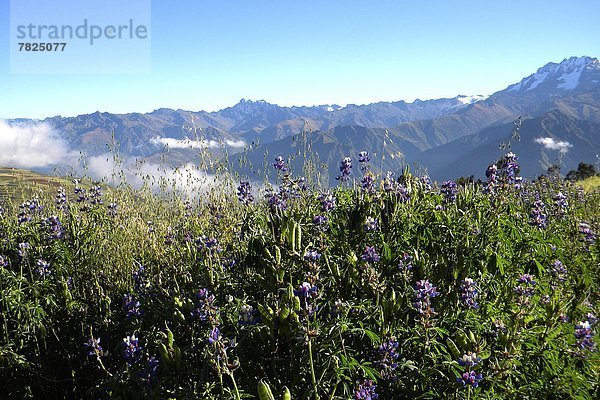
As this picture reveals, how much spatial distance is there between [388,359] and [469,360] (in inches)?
19.3

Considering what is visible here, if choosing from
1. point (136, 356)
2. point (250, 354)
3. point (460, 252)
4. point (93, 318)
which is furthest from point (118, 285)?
point (460, 252)

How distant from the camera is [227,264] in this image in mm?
3844

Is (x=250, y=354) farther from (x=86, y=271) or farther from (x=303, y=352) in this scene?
(x=86, y=271)

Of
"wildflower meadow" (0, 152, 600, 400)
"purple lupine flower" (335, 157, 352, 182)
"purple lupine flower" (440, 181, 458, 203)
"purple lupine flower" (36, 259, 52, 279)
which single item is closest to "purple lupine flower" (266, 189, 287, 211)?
"wildflower meadow" (0, 152, 600, 400)

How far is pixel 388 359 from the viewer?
2.50 metres

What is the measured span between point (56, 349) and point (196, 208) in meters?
3.15

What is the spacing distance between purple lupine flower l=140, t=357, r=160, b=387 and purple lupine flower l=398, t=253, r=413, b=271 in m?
1.88

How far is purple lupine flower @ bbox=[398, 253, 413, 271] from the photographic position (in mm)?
3164

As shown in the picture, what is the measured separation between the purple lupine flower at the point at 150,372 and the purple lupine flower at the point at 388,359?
4.64 ft

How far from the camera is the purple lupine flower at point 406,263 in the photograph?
316 cm

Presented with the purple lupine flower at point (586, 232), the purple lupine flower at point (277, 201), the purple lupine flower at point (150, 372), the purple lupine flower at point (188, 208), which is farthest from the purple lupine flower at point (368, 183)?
the purple lupine flower at point (188, 208)

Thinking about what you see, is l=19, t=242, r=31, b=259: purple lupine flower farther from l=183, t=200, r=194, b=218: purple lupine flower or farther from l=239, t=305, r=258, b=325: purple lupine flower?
l=239, t=305, r=258, b=325: purple lupine flower

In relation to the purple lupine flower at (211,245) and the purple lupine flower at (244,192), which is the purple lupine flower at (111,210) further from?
the purple lupine flower at (211,245)

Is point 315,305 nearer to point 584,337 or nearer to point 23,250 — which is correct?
point 584,337
